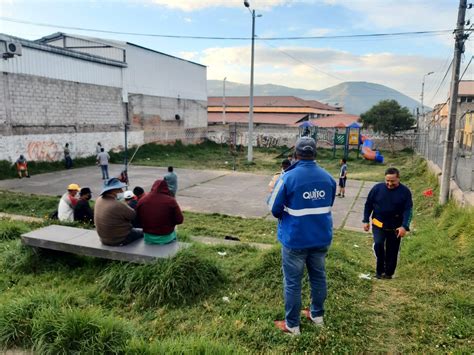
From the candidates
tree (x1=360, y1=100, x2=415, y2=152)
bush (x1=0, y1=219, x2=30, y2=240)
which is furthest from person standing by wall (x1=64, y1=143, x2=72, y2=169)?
tree (x1=360, y1=100, x2=415, y2=152)

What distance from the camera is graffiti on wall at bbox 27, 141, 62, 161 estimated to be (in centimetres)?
1744

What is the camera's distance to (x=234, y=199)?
1195 cm

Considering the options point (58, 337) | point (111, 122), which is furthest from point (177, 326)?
point (111, 122)

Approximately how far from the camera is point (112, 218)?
4652 millimetres

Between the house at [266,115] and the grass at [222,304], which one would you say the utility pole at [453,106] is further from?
the house at [266,115]

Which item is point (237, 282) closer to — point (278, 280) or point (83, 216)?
point (278, 280)

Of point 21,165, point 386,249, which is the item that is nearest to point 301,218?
point 386,249

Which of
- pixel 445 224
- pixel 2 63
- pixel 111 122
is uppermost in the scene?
pixel 2 63

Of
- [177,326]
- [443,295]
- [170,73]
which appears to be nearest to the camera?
[177,326]

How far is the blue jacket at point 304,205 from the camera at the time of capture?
10.5 feet

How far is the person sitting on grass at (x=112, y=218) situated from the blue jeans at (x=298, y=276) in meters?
2.31

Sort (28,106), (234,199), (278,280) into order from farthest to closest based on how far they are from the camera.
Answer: (28,106) < (234,199) < (278,280)

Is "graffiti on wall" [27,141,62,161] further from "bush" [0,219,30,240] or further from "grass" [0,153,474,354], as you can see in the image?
"grass" [0,153,474,354]

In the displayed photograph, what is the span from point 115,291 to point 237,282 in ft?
4.72
